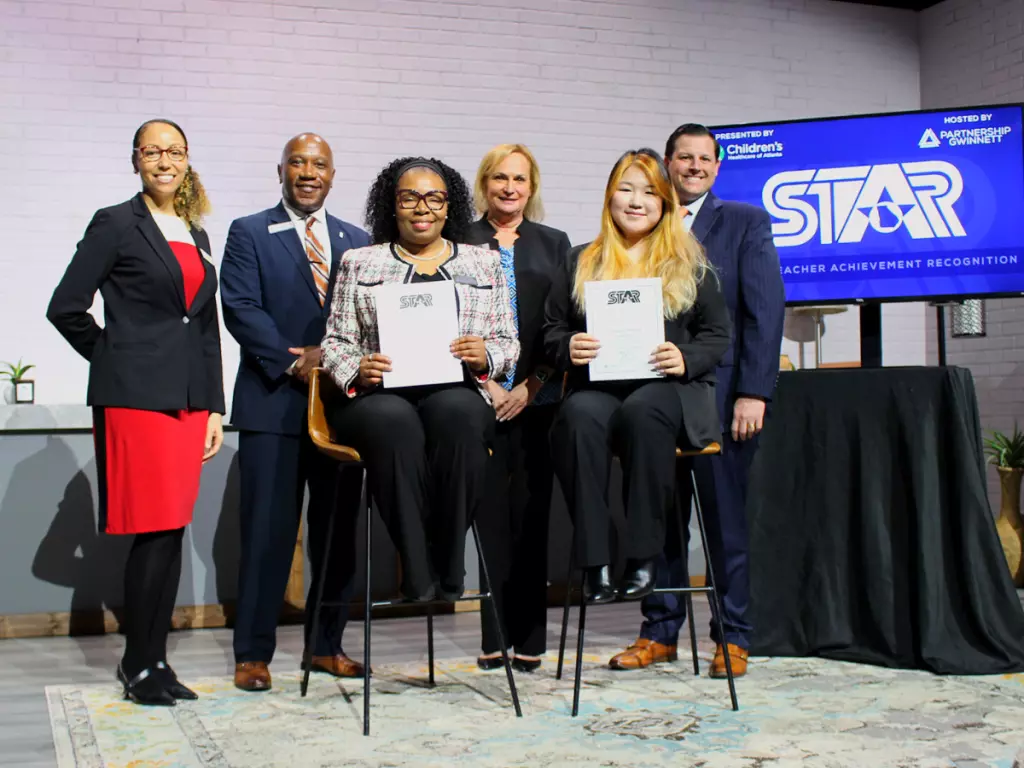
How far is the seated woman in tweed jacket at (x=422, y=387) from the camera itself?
9.64 ft

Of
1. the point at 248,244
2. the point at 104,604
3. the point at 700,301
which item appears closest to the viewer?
the point at 700,301

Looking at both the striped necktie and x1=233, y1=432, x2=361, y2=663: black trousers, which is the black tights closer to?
x1=233, y1=432, x2=361, y2=663: black trousers

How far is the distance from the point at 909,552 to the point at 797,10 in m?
4.94

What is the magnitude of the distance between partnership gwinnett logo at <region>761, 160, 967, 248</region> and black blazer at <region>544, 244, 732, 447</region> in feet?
2.78

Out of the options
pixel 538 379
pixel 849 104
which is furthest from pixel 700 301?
pixel 849 104

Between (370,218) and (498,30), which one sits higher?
(498,30)

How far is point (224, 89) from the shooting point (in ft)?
20.7

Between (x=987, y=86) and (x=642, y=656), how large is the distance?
516 cm

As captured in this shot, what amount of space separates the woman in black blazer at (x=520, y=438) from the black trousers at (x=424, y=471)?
54cm

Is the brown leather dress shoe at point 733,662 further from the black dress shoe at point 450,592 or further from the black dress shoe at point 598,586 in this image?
the black dress shoe at point 450,592

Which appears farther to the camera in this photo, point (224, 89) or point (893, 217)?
point (224, 89)

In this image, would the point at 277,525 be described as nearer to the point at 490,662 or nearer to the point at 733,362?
the point at 490,662

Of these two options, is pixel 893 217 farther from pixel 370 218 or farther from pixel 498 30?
pixel 498 30

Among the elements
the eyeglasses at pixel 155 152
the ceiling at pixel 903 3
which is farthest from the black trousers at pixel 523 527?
the ceiling at pixel 903 3
